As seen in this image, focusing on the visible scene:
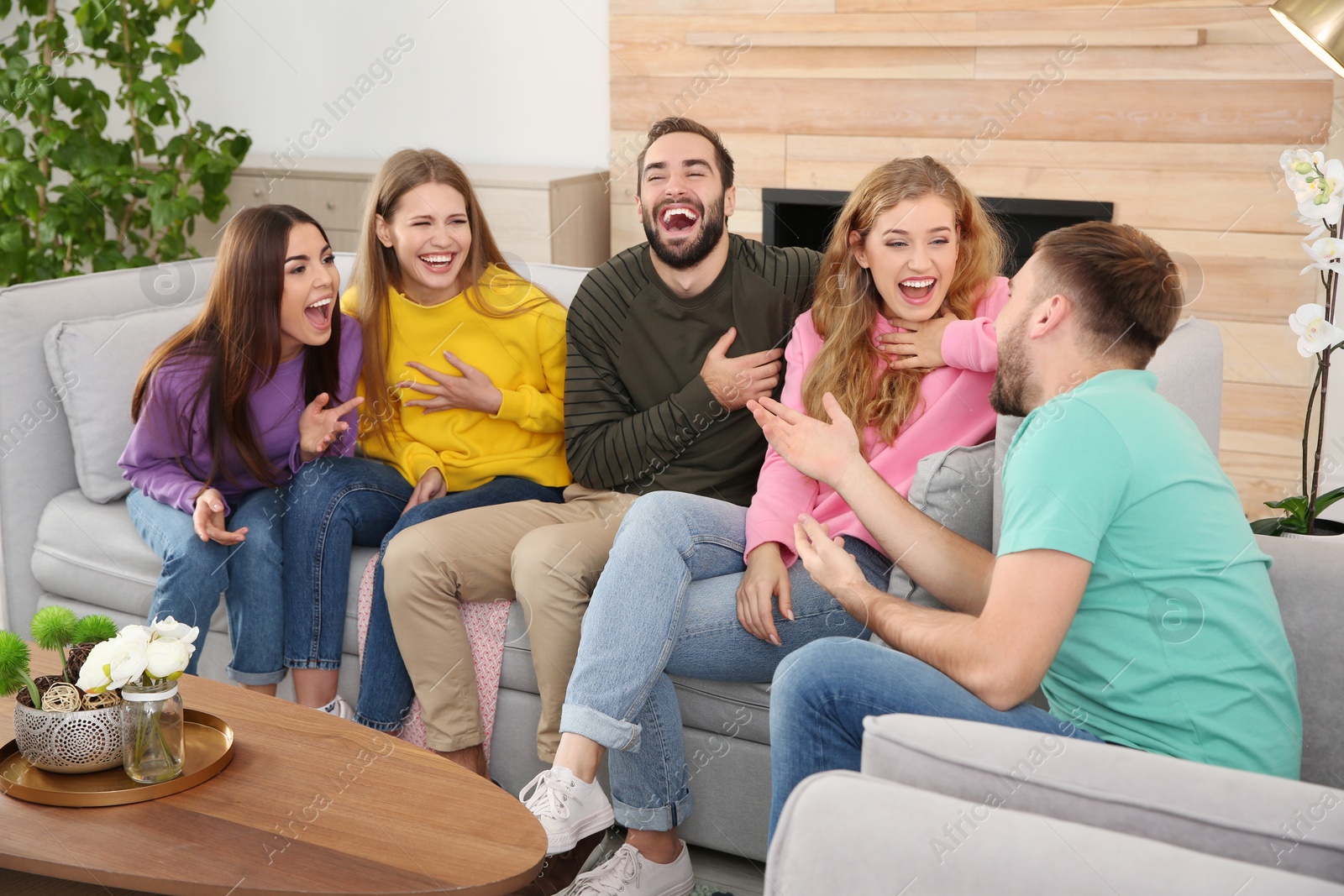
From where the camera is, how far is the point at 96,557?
213 cm

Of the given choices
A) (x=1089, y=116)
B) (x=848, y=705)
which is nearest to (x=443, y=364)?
(x=848, y=705)

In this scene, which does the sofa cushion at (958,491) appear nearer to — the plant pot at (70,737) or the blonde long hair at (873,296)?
the blonde long hair at (873,296)

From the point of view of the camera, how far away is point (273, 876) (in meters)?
1.12

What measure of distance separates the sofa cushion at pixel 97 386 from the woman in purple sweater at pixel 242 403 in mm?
147

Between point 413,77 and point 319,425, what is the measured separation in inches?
95.6

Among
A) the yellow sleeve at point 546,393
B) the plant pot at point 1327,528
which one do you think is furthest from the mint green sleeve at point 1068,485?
the yellow sleeve at point 546,393

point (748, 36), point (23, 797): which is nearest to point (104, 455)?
point (23, 797)

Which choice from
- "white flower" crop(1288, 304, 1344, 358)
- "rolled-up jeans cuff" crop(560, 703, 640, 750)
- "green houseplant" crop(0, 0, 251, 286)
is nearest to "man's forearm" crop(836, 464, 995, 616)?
"rolled-up jeans cuff" crop(560, 703, 640, 750)

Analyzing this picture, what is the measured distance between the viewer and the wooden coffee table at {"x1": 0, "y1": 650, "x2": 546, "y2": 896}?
1123 mm

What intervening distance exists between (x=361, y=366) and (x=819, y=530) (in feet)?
3.36

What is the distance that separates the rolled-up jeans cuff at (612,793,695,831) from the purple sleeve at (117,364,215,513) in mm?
890

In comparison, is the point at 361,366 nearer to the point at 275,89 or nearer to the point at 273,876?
the point at 273,876

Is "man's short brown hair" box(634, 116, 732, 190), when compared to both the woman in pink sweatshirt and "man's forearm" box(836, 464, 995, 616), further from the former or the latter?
"man's forearm" box(836, 464, 995, 616)

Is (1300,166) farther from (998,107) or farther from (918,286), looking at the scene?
(998,107)
